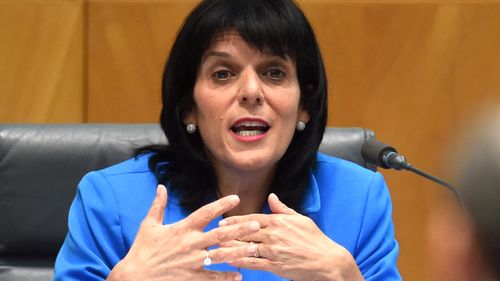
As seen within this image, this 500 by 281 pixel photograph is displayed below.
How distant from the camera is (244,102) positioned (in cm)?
148

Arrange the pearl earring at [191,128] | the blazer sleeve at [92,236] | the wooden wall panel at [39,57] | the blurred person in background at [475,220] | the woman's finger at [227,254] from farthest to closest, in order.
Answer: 1. the wooden wall panel at [39,57]
2. the pearl earring at [191,128]
3. the blazer sleeve at [92,236]
4. the woman's finger at [227,254]
5. the blurred person in background at [475,220]

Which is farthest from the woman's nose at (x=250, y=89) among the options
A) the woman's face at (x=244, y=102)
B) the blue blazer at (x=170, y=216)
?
the blue blazer at (x=170, y=216)

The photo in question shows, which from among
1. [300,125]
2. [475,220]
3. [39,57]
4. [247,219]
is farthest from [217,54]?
[39,57]

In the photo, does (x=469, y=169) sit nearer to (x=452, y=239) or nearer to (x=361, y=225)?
(x=452, y=239)

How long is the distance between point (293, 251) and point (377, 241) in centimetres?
28

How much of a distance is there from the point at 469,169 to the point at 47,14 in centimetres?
219

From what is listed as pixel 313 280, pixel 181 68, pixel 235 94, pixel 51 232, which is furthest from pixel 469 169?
pixel 51 232

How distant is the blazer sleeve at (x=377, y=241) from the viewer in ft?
4.86

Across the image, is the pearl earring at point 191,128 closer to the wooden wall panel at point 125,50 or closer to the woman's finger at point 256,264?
the woman's finger at point 256,264

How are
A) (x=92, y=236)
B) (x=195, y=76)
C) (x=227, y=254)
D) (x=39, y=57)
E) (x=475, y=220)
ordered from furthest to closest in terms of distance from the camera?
(x=39, y=57), (x=195, y=76), (x=92, y=236), (x=227, y=254), (x=475, y=220)

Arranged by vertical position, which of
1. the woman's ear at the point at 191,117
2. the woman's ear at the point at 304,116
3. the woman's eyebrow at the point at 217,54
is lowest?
the woman's ear at the point at 191,117

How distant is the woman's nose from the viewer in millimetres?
1465

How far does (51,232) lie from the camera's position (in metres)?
1.67

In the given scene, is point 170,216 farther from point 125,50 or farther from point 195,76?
point 125,50
